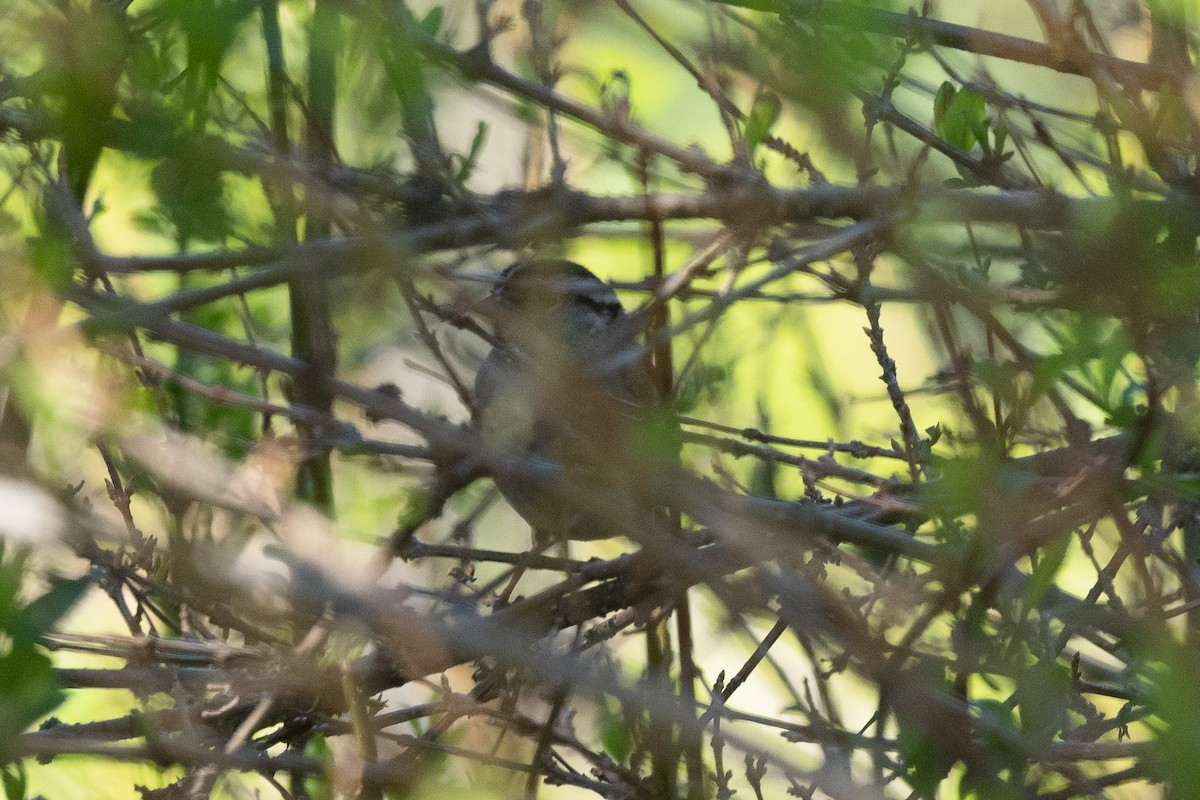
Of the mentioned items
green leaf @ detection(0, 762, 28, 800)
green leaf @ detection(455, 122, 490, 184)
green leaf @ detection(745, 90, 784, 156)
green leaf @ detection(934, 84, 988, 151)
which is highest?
green leaf @ detection(934, 84, 988, 151)

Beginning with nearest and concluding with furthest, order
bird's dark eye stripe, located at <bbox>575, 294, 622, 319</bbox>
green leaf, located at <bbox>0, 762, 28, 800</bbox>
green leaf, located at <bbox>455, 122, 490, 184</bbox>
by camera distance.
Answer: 1. green leaf, located at <bbox>0, 762, 28, 800</bbox>
2. green leaf, located at <bbox>455, 122, 490, 184</bbox>
3. bird's dark eye stripe, located at <bbox>575, 294, 622, 319</bbox>

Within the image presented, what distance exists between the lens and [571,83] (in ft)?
10.9

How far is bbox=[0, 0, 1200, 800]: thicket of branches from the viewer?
142 cm

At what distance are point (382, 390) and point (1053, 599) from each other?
132cm

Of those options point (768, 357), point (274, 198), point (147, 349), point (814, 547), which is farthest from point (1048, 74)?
point (147, 349)

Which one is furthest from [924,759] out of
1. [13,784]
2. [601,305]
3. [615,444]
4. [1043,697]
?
[601,305]

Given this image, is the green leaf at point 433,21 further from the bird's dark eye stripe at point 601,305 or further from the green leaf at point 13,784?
the green leaf at point 13,784

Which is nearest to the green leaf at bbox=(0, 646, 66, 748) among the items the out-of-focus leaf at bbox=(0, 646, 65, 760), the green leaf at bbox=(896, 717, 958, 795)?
the out-of-focus leaf at bbox=(0, 646, 65, 760)

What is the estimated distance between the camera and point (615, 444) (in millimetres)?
1364

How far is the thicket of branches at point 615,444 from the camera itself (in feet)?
4.67

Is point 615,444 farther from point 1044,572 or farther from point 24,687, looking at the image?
point 24,687

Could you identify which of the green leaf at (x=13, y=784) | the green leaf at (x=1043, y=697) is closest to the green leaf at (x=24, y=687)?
the green leaf at (x=13, y=784)

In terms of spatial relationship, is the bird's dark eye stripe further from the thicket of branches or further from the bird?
the bird

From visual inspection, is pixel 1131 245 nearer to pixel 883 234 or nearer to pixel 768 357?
pixel 883 234
